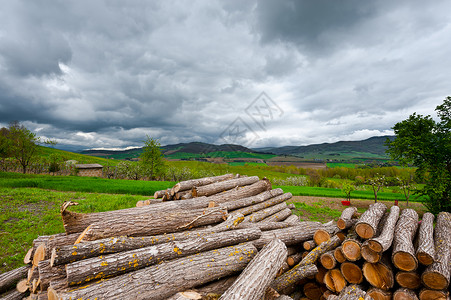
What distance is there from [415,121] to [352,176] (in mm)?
51051

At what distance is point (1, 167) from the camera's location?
1094 inches

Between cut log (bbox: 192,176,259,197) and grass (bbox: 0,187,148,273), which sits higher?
cut log (bbox: 192,176,259,197)

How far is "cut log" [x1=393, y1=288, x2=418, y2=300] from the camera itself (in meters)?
3.61

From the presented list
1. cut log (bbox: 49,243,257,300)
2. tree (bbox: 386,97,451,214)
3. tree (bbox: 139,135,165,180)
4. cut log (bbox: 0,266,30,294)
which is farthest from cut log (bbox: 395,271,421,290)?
tree (bbox: 139,135,165,180)

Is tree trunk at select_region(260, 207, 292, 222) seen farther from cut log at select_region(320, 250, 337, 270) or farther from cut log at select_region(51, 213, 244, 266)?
cut log at select_region(51, 213, 244, 266)

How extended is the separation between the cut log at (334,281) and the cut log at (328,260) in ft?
0.51

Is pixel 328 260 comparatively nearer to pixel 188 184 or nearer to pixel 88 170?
pixel 188 184

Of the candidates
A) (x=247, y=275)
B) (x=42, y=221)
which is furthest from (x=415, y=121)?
(x=42, y=221)

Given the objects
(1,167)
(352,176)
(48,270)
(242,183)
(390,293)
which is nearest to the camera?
(48,270)

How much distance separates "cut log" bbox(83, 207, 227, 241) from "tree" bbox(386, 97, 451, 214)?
593 inches

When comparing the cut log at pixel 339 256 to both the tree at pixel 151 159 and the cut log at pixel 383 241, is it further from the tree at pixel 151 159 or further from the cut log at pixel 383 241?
the tree at pixel 151 159

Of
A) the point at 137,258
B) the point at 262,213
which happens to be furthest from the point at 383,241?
the point at 137,258

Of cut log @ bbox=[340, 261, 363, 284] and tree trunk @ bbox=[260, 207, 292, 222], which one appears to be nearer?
cut log @ bbox=[340, 261, 363, 284]

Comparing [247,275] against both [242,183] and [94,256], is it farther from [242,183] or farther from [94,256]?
[242,183]
